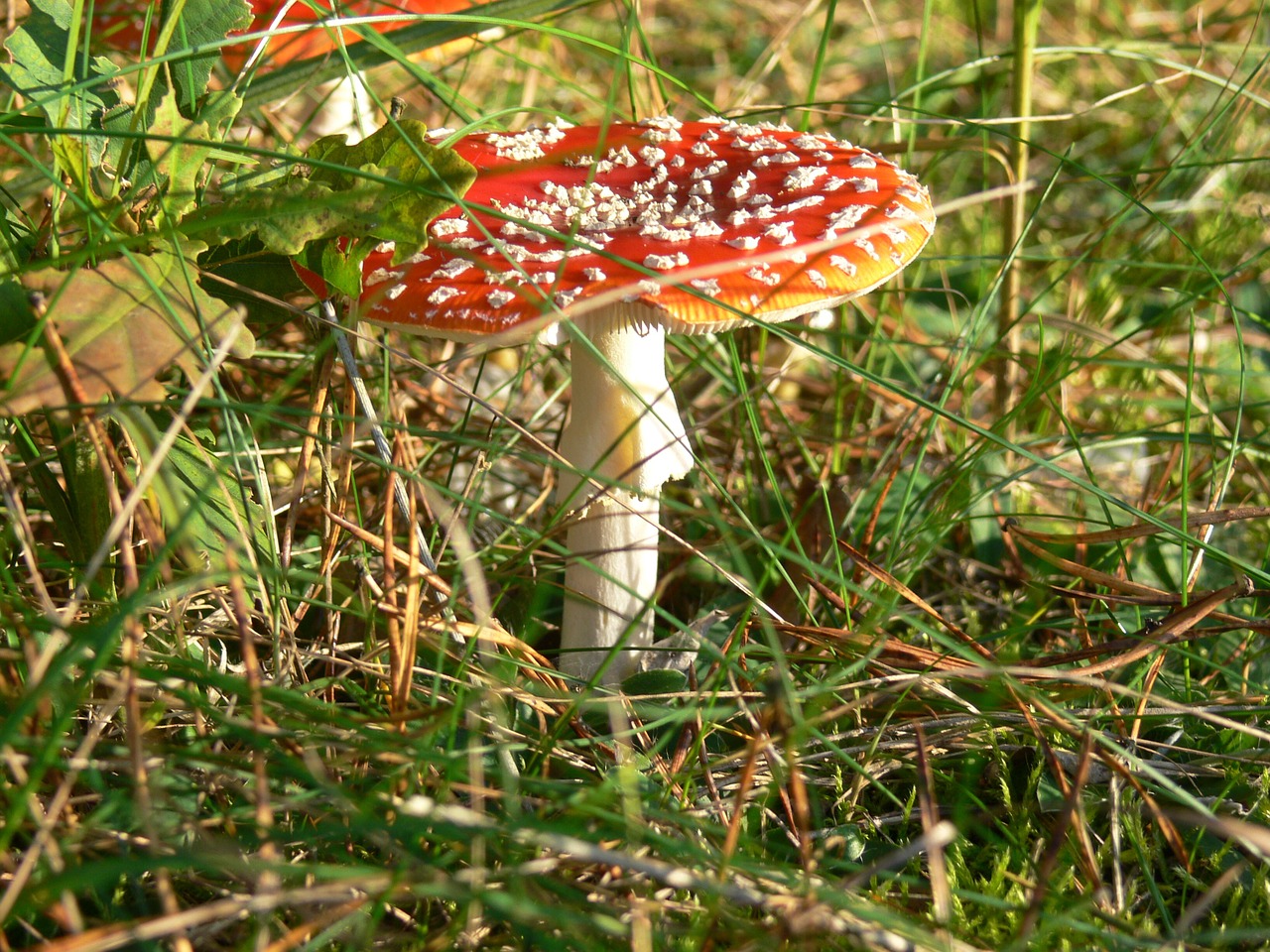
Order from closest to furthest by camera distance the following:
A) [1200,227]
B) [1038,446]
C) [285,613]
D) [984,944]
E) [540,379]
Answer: [984,944], [285,613], [1038,446], [540,379], [1200,227]

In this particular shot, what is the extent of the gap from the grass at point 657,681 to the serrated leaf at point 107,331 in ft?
0.19

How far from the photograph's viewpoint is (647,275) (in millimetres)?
1403

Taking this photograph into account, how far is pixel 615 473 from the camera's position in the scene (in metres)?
1.84

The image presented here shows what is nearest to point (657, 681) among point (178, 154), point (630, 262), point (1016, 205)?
point (630, 262)

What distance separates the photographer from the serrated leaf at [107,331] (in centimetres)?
122

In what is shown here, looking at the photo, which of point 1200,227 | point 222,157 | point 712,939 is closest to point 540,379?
point 222,157

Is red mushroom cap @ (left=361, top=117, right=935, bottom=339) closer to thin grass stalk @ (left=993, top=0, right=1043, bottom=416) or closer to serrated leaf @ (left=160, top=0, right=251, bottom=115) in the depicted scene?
serrated leaf @ (left=160, top=0, right=251, bottom=115)

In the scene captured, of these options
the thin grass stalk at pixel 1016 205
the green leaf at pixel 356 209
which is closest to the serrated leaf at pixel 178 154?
the green leaf at pixel 356 209

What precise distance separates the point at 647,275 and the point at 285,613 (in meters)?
0.74

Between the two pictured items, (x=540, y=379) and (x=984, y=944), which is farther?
(x=540, y=379)

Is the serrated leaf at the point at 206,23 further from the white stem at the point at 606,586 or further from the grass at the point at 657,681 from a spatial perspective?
the white stem at the point at 606,586

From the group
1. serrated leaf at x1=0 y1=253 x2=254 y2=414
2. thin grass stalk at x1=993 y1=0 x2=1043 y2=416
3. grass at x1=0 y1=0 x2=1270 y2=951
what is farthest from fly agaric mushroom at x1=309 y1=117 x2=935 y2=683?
thin grass stalk at x1=993 y1=0 x2=1043 y2=416

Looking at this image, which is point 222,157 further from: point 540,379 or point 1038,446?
point 1038,446

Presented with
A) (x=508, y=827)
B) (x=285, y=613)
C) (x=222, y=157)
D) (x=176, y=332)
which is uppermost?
(x=222, y=157)
